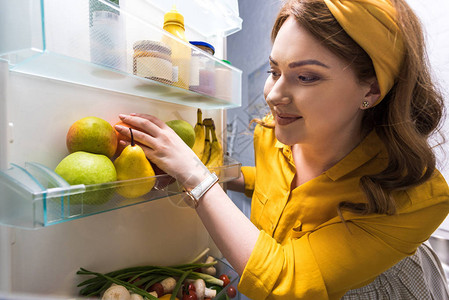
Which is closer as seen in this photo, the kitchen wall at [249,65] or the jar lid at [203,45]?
the jar lid at [203,45]

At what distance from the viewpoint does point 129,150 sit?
54 cm

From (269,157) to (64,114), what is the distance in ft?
2.13

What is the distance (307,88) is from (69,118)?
524 millimetres

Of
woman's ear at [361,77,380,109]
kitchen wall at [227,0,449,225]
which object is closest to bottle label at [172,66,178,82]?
woman's ear at [361,77,380,109]

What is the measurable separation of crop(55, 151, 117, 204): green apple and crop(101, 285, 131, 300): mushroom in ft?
0.77

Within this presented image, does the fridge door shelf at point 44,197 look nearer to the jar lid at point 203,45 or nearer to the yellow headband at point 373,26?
the jar lid at point 203,45

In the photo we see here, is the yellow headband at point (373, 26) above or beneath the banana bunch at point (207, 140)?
above

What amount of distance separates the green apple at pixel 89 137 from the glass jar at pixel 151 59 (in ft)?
0.43

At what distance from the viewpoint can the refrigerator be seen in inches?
15.2

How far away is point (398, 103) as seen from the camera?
0.64 m

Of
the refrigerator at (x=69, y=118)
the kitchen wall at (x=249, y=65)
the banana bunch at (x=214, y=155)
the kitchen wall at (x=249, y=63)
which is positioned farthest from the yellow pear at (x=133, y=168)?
the kitchen wall at (x=249, y=65)

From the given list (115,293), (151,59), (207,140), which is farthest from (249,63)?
(115,293)

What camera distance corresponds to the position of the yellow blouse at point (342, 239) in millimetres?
590

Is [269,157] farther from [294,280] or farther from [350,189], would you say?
[294,280]
